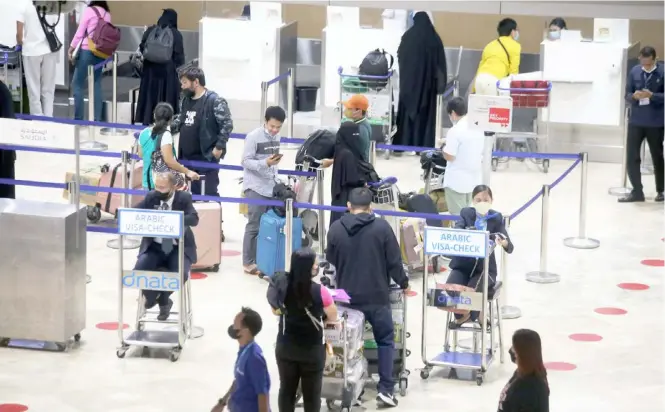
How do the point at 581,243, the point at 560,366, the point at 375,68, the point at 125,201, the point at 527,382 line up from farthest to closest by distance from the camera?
the point at 375,68 → the point at 581,243 → the point at 125,201 → the point at 560,366 → the point at 527,382

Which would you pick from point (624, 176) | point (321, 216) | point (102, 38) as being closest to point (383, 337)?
point (321, 216)

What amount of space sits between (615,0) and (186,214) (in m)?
5.06

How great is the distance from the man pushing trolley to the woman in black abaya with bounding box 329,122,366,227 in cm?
180

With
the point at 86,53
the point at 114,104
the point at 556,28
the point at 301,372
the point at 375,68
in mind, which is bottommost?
the point at 301,372

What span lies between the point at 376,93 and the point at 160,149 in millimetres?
5315

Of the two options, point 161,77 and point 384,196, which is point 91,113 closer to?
point 161,77

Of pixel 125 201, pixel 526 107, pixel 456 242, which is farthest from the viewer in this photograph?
pixel 526 107

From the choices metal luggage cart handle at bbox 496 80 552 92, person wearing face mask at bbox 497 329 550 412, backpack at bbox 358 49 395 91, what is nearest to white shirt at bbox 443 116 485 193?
metal luggage cart handle at bbox 496 80 552 92

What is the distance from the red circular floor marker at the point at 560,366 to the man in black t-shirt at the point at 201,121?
3.65 m

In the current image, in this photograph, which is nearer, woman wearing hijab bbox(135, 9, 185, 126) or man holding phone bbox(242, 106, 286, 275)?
man holding phone bbox(242, 106, 286, 275)

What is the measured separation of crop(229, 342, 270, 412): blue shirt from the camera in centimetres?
736

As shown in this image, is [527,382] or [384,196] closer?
[527,382]

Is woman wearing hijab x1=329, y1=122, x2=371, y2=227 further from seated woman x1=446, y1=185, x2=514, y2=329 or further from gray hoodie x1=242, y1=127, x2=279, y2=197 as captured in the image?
seated woman x1=446, y1=185, x2=514, y2=329

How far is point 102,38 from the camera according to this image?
56.2ft
